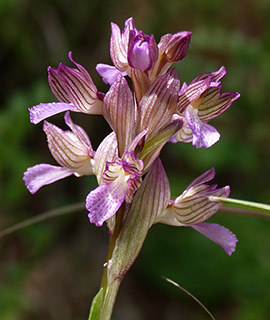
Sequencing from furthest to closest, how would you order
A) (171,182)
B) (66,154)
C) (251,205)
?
(171,182) < (66,154) < (251,205)

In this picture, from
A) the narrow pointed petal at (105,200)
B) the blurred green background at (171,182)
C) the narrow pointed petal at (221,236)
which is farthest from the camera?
the blurred green background at (171,182)

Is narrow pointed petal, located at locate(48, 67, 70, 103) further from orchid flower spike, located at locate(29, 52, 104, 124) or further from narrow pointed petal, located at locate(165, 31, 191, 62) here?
narrow pointed petal, located at locate(165, 31, 191, 62)

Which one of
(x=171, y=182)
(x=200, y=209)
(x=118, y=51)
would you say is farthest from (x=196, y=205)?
(x=171, y=182)

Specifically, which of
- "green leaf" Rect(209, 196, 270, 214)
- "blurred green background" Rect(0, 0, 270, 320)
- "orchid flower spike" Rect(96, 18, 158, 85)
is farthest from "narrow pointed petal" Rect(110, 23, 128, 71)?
"blurred green background" Rect(0, 0, 270, 320)

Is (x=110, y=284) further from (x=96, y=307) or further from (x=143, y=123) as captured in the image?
(x=143, y=123)

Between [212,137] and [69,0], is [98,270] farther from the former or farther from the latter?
[212,137]

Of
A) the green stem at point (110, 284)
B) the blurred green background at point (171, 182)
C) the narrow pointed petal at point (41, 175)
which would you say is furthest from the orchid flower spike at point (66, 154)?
the blurred green background at point (171, 182)

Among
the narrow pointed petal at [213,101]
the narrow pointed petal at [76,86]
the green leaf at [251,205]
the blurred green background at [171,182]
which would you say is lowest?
the blurred green background at [171,182]

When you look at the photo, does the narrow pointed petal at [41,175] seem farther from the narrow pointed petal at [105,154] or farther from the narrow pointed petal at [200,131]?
the narrow pointed petal at [200,131]
